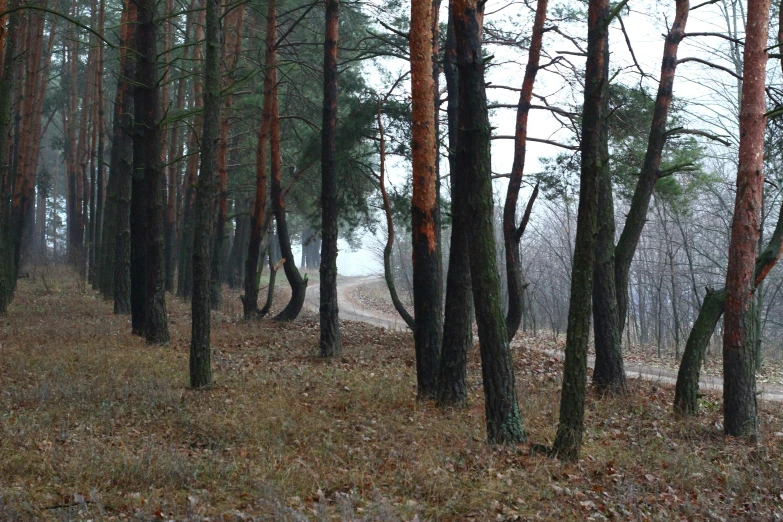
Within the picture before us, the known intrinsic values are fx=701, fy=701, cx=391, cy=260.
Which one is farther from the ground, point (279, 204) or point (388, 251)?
point (279, 204)

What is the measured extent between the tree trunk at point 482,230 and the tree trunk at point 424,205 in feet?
5.96

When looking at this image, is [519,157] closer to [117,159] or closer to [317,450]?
[317,450]

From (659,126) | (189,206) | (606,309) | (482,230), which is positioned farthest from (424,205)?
(189,206)

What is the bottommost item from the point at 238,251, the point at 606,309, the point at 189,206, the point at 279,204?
the point at 606,309

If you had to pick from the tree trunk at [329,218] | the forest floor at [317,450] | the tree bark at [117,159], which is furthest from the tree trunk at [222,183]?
the forest floor at [317,450]

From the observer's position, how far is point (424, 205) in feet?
29.2

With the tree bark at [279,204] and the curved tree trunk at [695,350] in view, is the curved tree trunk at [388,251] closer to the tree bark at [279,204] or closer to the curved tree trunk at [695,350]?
the tree bark at [279,204]

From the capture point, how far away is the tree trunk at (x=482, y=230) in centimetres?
691

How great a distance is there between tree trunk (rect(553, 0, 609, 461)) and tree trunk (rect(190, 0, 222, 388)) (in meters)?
4.56

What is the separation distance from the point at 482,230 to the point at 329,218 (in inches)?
241

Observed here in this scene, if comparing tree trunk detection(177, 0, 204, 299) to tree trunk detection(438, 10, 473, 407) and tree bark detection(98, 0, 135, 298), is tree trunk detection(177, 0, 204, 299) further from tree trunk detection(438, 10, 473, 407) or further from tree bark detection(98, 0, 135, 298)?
tree trunk detection(438, 10, 473, 407)

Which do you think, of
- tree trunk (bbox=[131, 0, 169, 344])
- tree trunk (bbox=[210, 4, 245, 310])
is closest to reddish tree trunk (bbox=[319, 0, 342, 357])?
tree trunk (bbox=[131, 0, 169, 344])

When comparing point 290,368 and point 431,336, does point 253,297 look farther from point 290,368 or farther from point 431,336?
point 431,336

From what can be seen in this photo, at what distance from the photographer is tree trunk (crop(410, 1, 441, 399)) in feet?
29.1
